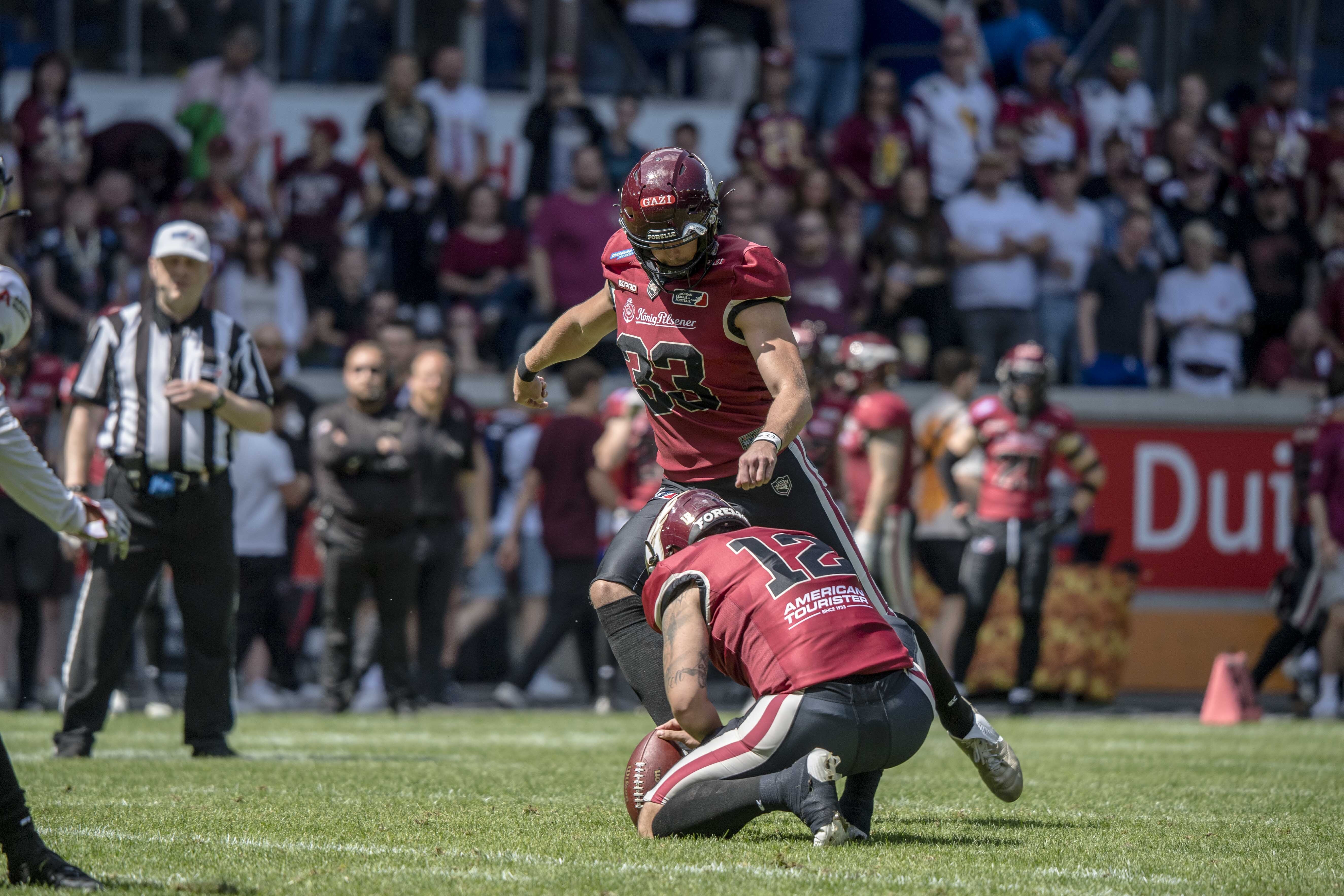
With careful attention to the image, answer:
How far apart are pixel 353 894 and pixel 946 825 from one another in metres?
2.28

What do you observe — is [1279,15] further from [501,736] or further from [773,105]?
[501,736]

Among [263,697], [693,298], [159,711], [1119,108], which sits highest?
A: [1119,108]

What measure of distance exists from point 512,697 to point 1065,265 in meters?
6.31

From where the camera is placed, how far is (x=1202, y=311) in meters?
15.5

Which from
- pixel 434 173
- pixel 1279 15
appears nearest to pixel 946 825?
pixel 434 173

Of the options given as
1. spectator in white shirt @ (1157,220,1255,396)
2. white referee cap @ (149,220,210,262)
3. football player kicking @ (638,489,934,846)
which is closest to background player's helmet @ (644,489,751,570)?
football player kicking @ (638,489,934,846)

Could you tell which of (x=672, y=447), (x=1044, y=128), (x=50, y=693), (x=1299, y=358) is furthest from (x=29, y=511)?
(x=1299, y=358)

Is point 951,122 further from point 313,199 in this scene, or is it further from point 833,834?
point 833,834

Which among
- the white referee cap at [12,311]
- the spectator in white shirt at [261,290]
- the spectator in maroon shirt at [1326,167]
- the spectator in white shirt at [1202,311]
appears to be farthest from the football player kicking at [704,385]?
the spectator in maroon shirt at [1326,167]

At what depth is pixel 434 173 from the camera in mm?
14891

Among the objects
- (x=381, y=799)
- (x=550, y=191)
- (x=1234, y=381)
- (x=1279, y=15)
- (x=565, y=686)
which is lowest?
(x=565, y=686)

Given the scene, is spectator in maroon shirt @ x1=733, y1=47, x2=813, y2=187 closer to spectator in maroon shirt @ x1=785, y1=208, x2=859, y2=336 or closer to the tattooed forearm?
spectator in maroon shirt @ x1=785, y1=208, x2=859, y2=336

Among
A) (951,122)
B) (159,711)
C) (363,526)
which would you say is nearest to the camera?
(159,711)

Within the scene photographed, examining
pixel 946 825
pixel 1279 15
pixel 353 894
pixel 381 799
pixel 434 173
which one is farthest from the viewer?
pixel 1279 15
